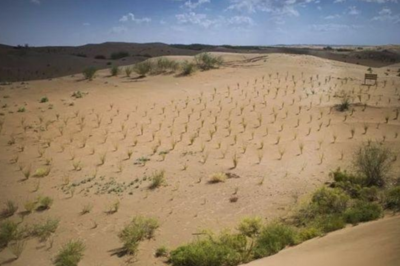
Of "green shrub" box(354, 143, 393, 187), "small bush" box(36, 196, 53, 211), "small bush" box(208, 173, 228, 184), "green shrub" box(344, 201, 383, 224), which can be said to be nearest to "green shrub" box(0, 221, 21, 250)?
"small bush" box(36, 196, 53, 211)

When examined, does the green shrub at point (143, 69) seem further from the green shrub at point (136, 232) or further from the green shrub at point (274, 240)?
the green shrub at point (274, 240)

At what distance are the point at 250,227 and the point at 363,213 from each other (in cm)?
230

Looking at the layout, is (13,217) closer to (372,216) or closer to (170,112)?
(372,216)

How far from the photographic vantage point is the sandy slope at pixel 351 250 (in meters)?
4.13

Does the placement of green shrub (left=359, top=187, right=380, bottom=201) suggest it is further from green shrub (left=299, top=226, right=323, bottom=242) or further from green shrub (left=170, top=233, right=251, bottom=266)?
green shrub (left=170, top=233, right=251, bottom=266)

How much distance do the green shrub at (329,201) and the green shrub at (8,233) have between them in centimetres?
655

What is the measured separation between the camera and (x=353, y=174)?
9328mm

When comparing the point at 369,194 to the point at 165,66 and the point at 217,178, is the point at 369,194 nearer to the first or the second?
the point at 217,178

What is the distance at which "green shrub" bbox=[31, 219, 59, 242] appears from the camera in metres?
7.11

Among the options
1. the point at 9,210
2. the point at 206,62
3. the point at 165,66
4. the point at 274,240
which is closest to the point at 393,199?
the point at 274,240

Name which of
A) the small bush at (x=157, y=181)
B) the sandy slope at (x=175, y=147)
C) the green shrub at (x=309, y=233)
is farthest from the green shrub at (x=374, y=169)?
the small bush at (x=157, y=181)

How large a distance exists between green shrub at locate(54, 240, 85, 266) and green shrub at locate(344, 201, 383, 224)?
536cm

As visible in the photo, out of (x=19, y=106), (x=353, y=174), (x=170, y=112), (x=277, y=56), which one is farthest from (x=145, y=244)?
(x=277, y=56)

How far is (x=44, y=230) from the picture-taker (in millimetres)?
7160
